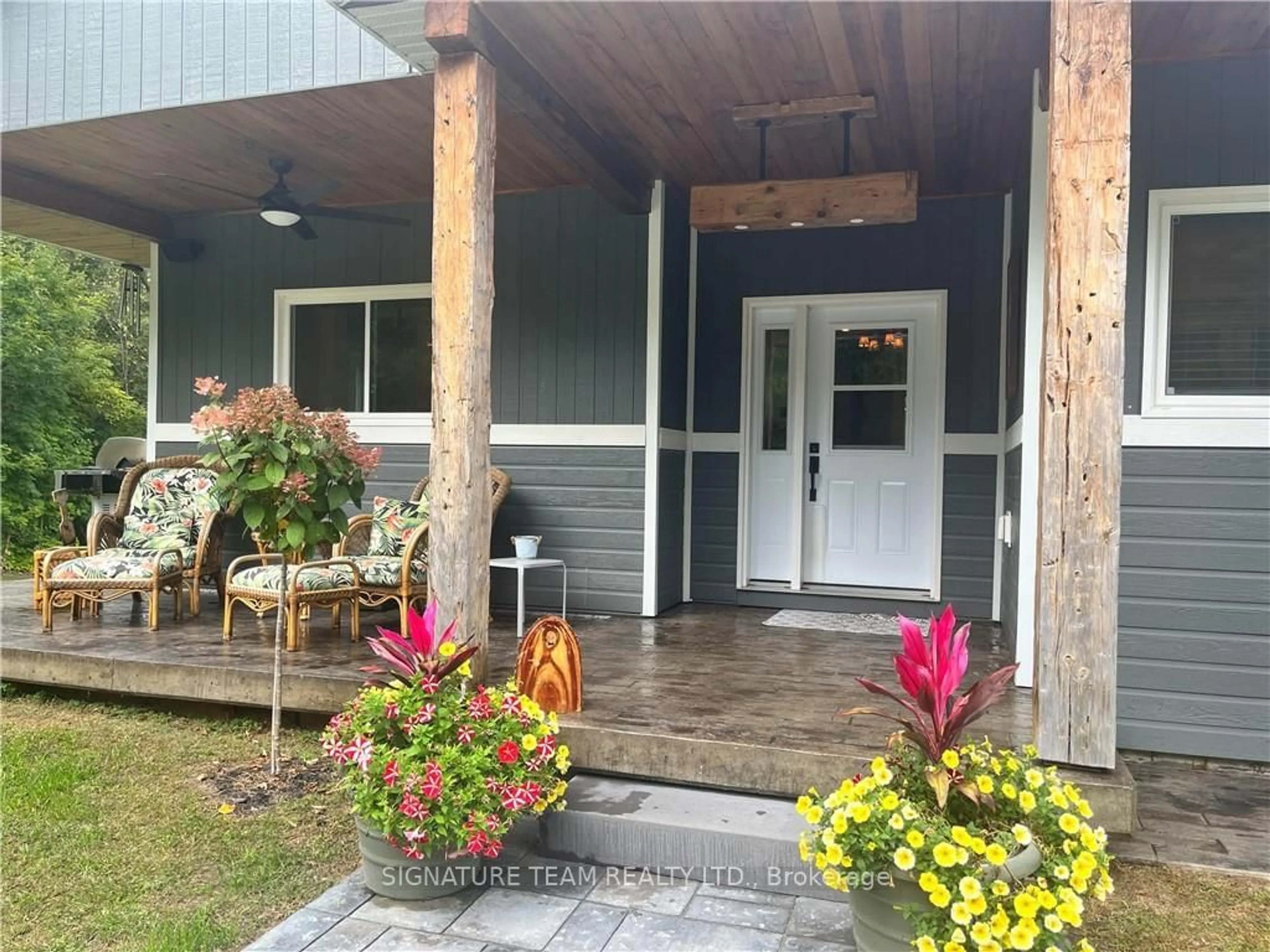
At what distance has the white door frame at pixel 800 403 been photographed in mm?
5367

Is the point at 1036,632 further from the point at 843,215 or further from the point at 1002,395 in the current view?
the point at 1002,395

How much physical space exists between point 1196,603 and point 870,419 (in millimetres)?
2423

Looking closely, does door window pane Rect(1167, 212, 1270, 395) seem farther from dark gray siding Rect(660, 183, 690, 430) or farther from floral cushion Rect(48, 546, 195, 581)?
floral cushion Rect(48, 546, 195, 581)

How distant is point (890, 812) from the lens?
6.50ft

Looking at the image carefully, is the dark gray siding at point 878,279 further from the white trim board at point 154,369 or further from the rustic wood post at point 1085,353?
the white trim board at point 154,369

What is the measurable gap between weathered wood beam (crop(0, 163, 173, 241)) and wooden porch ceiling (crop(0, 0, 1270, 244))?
0.03 meters

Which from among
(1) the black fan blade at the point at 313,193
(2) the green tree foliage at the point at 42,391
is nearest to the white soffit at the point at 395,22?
(1) the black fan blade at the point at 313,193

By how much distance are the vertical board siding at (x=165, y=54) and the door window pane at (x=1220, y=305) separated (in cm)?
326

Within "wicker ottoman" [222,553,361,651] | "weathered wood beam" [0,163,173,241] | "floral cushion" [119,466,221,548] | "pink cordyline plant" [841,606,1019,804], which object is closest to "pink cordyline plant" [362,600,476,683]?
"pink cordyline plant" [841,606,1019,804]

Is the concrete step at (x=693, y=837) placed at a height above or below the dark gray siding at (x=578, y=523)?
below

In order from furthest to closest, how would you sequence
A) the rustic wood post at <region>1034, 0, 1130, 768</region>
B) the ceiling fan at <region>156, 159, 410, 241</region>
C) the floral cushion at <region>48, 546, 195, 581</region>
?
the ceiling fan at <region>156, 159, 410, 241</region>
the floral cushion at <region>48, 546, 195, 581</region>
the rustic wood post at <region>1034, 0, 1130, 768</region>

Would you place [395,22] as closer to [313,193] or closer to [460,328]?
[460,328]

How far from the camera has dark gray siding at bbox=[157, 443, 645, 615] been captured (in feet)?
17.5

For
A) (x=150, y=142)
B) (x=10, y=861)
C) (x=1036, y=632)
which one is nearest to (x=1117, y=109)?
(x=1036, y=632)
